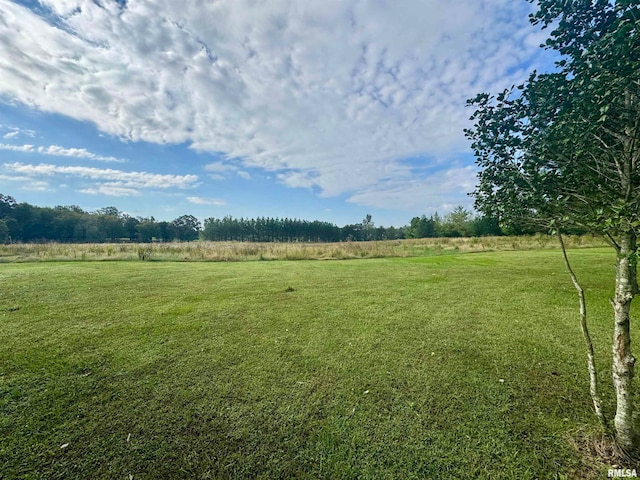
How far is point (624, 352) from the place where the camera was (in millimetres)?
1928

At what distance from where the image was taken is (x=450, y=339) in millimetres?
3938

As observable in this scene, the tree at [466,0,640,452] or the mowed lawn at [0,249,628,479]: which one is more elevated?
the tree at [466,0,640,452]

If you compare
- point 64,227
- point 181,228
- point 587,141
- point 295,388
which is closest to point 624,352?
point 587,141

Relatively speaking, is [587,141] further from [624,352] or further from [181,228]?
[181,228]

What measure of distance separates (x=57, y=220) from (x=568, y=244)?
241 feet

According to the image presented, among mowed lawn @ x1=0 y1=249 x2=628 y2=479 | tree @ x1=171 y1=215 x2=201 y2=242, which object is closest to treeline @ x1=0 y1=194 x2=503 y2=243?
tree @ x1=171 y1=215 x2=201 y2=242

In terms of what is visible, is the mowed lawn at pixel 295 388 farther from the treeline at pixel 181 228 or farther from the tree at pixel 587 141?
the treeline at pixel 181 228

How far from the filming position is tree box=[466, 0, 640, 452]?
158 centimetres

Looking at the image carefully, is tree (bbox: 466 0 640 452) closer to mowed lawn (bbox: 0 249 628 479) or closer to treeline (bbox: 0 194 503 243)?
mowed lawn (bbox: 0 249 628 479)

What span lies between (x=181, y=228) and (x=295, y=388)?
76668 millimetres

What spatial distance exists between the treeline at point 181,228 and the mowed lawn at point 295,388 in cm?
3507

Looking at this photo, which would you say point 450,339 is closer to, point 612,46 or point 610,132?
point 610,132

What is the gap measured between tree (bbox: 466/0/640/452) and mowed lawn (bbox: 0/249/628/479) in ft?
3.07

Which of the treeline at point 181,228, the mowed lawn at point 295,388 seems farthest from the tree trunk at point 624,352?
the treeline at point 181,228
